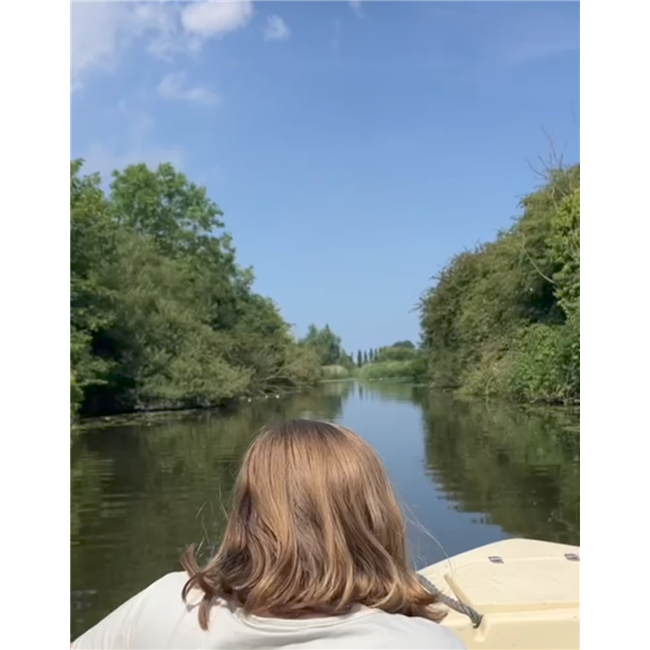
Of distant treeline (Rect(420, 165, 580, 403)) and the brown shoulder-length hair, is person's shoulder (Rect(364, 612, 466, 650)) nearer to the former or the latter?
the brown shoulder-length hair

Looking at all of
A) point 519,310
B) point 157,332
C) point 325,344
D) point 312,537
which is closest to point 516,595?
point 312,537

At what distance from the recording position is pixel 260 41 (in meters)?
8.09

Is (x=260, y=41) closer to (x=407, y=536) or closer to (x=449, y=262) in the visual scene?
(x=449, y=262)

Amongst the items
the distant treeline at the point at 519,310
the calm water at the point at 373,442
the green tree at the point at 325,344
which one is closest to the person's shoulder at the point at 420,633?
the calm water at the point at 373,442

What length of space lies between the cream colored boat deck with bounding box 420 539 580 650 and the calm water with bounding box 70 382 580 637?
2.31m

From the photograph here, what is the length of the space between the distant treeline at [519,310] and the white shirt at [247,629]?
707cm

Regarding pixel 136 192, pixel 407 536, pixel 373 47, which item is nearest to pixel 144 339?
pixel 136 192

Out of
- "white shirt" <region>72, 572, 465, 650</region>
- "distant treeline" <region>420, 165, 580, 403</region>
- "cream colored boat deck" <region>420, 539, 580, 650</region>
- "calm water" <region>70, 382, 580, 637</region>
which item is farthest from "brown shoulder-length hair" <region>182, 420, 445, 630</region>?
"distant treeline" <region>420, 165, 580, 403</region>

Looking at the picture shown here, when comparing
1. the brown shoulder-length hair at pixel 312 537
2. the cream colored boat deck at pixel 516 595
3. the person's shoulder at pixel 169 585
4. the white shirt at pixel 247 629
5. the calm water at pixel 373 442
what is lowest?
the calm water at pixel 373 442

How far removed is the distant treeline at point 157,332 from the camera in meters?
8.85

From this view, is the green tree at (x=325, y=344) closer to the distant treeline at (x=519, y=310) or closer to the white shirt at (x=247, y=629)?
the distant treeline at (x=519, y=310)
